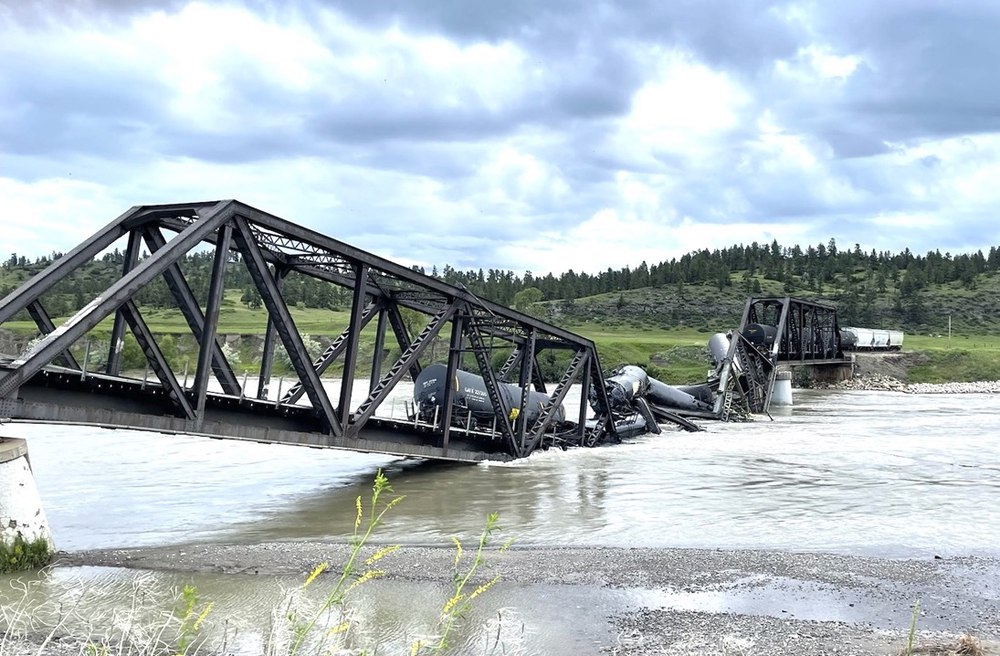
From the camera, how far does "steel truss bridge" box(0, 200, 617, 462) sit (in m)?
15.8

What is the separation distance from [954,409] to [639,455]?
110 ft

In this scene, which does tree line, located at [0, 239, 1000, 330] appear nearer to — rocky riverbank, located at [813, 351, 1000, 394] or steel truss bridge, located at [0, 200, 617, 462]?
rocky riverbank, located at [813, 351, 1000, 394]

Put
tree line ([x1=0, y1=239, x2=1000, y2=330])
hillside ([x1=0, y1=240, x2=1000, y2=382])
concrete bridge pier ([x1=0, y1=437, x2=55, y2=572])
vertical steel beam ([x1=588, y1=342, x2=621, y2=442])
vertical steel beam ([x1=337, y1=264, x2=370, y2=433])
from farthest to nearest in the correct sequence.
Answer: tree line ([x1=0, y1=239, x2=1000, y2=330]) < hillside ([x1=0, y1=240, x2=1000, y2=382]) < vertical steel beam ([x1=588, y1=342, x2=621, y2=442]) < vertical steel beam ([x1=337, y1=264, x2=370, y2=433]) < concrete bridge pier ([x1=0, y1=437, x2=55, y2=572])

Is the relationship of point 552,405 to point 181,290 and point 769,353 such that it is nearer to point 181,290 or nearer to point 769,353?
point 181,290

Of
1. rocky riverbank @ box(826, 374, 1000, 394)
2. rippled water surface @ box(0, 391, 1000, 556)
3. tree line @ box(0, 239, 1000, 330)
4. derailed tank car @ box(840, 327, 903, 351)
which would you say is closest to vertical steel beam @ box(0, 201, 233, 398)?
rippled water surface @ box(0, 391, 1000, 556)

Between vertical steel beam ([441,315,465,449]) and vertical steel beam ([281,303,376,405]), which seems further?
vertical steel beam ([441,315,465,449])

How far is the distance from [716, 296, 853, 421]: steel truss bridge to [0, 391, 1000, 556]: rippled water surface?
40.7 ft

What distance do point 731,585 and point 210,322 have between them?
10.9 metres

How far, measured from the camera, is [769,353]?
59719 millimetres

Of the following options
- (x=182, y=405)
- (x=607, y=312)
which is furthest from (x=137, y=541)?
(x=607, y=312)

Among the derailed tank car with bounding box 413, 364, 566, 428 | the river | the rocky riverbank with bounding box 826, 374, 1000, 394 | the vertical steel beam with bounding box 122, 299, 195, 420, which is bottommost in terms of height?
the river

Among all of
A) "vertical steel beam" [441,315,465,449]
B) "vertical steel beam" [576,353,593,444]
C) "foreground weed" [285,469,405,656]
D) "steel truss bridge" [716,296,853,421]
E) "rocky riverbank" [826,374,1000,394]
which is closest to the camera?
"foreground weed" [285,469,405,656]

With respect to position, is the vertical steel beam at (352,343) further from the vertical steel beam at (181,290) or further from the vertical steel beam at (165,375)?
the vertical steel beam at (165,375)

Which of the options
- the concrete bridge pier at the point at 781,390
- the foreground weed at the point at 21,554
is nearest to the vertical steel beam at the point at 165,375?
the foreground weed at the point at 21,554
